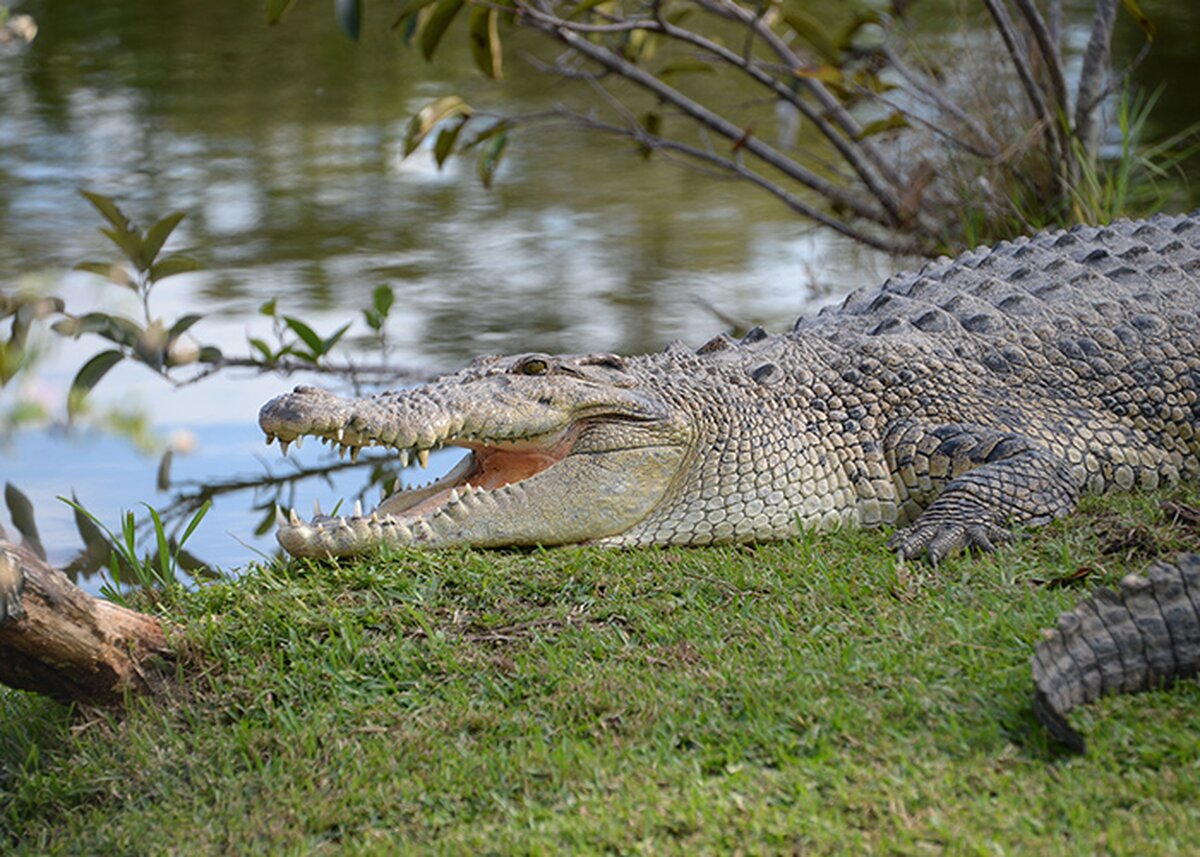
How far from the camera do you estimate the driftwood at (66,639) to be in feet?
9.96

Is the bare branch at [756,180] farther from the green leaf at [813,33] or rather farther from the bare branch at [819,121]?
the green leaf at [813,33]

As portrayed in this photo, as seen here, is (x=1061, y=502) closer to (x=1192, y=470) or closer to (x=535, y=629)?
(x=1192, y=470)

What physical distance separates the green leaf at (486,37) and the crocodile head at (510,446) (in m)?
2.87

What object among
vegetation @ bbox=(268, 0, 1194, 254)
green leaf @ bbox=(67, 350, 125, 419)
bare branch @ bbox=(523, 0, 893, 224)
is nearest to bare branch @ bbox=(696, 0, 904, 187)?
vegetation @ bbox=(268, 0, 1194, 254)

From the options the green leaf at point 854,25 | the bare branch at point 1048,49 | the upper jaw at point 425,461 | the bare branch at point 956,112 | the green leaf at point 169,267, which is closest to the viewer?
the upper jaw at point 425,461

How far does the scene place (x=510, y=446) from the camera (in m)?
4.10

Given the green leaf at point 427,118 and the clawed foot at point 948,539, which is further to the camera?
the green leaf at point 427,118

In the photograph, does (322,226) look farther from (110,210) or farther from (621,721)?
(621,721)

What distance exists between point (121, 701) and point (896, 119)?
187 inches

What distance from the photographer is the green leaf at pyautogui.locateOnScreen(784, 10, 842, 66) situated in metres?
6.59

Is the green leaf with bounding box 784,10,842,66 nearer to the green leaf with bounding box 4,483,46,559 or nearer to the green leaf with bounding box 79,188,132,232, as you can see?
the green leaf with bounding box 79,188,132,232

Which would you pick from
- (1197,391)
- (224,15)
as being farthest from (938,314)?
(224,15)

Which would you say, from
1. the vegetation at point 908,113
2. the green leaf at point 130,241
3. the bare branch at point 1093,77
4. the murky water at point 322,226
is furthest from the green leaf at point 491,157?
the bare branch at point 1093,77

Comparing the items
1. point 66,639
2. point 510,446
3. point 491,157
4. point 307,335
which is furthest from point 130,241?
point 66,639
